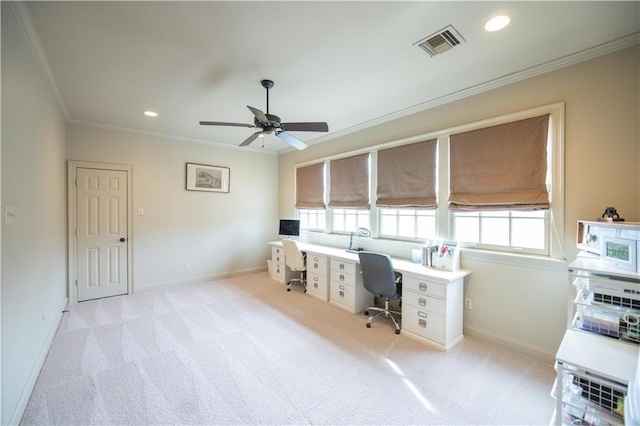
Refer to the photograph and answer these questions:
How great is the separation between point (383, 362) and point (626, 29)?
320cm

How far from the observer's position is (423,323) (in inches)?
111

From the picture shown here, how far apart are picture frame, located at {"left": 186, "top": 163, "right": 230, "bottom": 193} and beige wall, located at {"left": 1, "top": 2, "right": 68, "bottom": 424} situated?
199 centimetres

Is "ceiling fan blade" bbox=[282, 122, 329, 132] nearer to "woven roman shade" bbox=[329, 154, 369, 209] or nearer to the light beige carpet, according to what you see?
"woven roman shade" bbox=[329, 154, 369, 209]

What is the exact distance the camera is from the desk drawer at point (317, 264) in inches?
160

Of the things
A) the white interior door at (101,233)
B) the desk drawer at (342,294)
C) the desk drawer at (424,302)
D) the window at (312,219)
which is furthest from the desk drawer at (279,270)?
the desk drawer at (424,302)

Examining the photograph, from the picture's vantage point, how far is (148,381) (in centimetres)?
217

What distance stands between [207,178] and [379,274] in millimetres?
3734

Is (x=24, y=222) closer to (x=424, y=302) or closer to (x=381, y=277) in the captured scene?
(x=381, y=277)

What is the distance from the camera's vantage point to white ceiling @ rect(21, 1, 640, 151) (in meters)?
1.76

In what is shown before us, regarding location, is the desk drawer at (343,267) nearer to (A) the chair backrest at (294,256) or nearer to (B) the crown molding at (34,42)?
(A) the chair backrest at (294,256)

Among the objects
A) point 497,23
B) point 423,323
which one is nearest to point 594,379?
point 423,323

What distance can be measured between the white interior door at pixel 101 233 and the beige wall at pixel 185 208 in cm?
18

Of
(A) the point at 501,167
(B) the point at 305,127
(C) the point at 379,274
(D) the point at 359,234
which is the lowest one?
(C) the point at 379,274

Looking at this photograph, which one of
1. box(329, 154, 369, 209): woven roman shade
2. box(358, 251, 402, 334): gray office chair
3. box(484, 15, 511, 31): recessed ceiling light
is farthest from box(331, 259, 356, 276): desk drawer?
box(484, 15, 511, 31): recessed ceiling light
